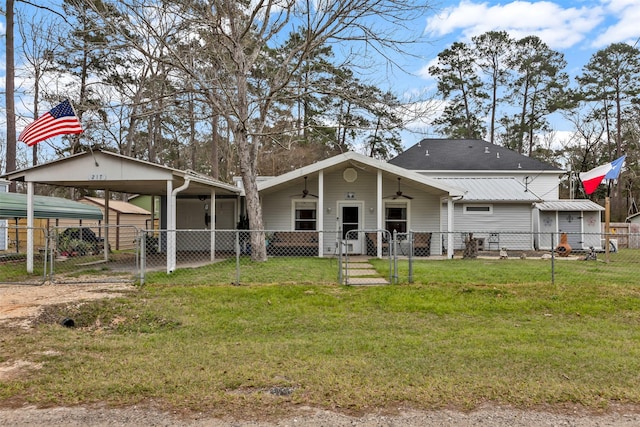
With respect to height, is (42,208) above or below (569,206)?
below

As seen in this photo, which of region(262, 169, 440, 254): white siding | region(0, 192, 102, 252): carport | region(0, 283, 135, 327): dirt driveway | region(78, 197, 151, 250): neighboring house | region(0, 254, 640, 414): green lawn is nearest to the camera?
region(0, 254, 640, 414): green lawn

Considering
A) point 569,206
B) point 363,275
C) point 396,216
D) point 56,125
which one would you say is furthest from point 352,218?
point 569,206

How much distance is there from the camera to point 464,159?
2659 centimetres

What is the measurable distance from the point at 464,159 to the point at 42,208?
878 inches

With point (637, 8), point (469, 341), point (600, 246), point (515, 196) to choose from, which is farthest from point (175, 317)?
point (600, 246)

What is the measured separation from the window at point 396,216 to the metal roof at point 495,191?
245 cm

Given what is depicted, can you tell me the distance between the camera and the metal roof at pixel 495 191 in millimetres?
17766

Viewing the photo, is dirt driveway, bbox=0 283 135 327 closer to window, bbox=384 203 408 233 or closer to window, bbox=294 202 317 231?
window, bbox=294 202 317 231

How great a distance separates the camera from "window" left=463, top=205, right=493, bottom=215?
Result: 1820 centimetres

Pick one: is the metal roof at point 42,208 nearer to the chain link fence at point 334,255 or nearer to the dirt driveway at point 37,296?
the chain link fence at point 334,255

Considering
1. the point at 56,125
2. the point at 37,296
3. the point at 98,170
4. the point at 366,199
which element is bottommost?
the point at 37,296

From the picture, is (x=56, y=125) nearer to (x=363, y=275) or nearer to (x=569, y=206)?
(x=363, y=275)

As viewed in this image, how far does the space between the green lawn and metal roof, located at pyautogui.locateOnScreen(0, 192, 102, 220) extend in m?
9.16

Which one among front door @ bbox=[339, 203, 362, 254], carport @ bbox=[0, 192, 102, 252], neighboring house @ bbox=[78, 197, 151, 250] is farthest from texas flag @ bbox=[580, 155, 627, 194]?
neighboring house @ bbox=[78, 197, 151, 250]
